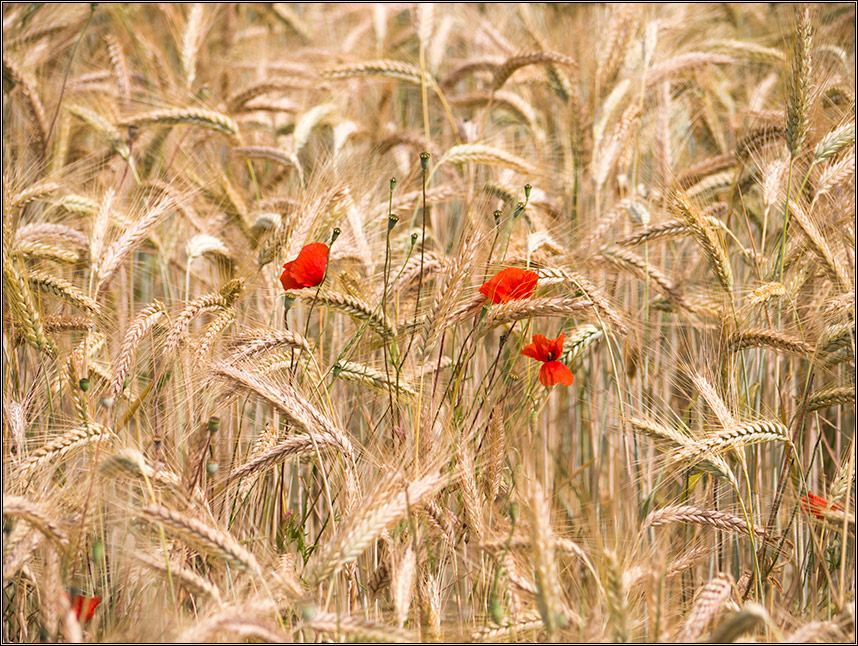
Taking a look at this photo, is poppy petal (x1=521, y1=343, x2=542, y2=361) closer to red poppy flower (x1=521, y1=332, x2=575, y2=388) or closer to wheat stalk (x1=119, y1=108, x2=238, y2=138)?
red poppy flower (x1=521, y1=332, x2=575, y2=388)

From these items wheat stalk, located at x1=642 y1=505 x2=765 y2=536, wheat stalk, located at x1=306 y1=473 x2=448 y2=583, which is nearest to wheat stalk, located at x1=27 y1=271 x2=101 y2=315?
wheat stalk, located at x1=306 y1=473 x2=448 y2=583

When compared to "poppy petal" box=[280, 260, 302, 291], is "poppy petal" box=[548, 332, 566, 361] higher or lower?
lower

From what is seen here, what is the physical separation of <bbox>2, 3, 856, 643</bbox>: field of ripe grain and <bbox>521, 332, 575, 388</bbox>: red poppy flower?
1 centimetres

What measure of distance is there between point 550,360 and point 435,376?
0.26 metres

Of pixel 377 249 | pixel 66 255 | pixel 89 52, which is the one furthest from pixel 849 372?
pixel 89 52

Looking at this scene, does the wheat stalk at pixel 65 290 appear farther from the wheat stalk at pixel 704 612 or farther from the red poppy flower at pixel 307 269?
the wheat stalk at pixel 704 612

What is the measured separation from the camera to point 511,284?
155cm

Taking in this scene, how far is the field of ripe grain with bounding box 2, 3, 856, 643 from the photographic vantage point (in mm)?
1329

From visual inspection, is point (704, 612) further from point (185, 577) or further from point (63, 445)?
point (63, 445)

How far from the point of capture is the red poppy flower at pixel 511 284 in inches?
60.4

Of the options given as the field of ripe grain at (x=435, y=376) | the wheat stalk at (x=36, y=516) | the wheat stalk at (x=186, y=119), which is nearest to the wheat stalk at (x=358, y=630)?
the field of ripe grain at (x=435, y=376)

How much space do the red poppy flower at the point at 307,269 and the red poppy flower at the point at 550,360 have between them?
0.48 metres

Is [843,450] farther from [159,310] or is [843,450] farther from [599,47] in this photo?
[159,310]

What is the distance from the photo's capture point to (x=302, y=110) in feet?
10.1
